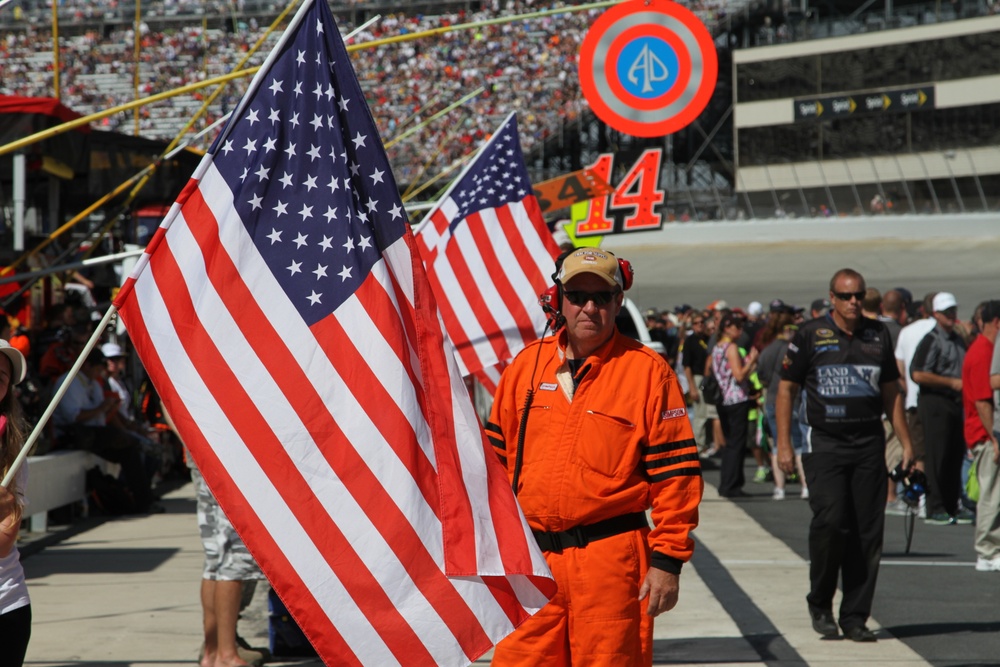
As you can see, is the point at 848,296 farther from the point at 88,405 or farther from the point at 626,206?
the point at 626,206

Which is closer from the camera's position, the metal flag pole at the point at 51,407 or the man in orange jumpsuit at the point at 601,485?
the metal flag pole at the point at 51,407

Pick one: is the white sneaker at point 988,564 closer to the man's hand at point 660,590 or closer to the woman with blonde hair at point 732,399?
the woman with blonde hair at point 732,399

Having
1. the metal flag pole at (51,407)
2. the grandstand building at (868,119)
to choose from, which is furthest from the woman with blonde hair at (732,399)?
the grandstand building at (868,119)

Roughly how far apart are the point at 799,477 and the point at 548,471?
36.1ft

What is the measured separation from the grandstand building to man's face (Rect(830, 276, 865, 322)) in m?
43.6

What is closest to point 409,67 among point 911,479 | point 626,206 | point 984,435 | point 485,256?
point 626,206

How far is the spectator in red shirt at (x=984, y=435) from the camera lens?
30.8 ft

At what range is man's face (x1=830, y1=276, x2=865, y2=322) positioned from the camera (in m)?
7.39

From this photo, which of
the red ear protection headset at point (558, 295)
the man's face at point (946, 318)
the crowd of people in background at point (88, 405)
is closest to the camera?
the red ear protection headset at point (558, 295)

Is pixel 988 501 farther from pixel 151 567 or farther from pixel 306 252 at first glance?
pixel 306 252

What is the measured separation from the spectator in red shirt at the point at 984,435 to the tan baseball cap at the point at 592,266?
570cm

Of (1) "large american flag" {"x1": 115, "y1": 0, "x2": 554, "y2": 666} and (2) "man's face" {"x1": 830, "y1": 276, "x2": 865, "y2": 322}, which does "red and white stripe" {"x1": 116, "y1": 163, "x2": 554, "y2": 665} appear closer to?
(1) "large american flag" {"x1": 115, "y1": 0, "x2": 554, "y2": 666}

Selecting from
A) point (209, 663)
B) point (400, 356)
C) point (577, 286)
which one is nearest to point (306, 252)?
point (400, 356)

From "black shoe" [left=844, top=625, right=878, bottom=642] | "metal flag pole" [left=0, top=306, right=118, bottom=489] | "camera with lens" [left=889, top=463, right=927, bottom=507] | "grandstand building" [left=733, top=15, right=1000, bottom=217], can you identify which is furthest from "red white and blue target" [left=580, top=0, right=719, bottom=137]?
"grandstand building" [left=733, top=15, right=1000, bottom=217]
